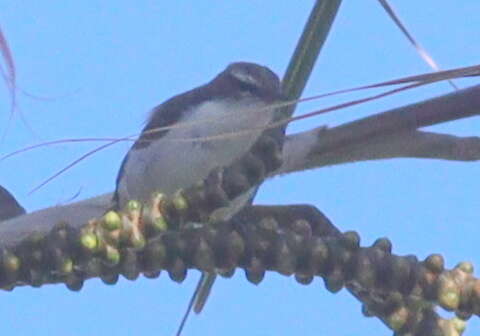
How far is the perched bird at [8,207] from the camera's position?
3.44 ft

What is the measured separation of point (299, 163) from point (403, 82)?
297mm

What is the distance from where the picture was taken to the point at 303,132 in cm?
94

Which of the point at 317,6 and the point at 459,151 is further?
the point at 317,6

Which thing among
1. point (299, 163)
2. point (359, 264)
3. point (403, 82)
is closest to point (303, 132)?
point (299, 163)

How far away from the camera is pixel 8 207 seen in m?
1.06

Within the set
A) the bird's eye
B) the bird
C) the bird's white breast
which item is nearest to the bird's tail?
the bird

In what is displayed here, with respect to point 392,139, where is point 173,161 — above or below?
below

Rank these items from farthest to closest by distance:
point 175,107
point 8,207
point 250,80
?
point 175,107 < point 250,80 < point 8,207

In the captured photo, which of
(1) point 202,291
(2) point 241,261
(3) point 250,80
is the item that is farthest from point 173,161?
(2) point 241,261

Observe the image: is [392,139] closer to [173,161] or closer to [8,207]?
[8,207]

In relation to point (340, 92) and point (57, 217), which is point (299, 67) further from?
point (340, 92)

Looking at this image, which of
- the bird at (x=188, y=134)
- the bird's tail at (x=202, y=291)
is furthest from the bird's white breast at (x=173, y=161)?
the bird's tail at (x=202, y=291)

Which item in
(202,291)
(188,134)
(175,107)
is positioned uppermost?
(202,291)

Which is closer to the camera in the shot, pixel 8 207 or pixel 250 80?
pixel 8 207
